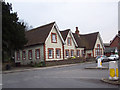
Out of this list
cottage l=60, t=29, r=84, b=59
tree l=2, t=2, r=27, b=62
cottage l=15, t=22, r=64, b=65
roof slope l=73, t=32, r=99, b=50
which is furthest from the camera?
roof slope l=73, t=32, r=99, b=50

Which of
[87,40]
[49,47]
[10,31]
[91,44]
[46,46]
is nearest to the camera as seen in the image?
[10,31]

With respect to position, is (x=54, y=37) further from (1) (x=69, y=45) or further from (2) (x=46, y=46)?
(1) (x=69, y=45)

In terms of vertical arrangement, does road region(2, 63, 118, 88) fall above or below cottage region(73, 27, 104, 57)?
below

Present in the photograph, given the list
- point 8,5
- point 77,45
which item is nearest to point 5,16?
point 8,5

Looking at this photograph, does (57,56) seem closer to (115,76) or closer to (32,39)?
(32,39)

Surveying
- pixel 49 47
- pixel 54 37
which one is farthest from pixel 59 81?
pixel 54 37

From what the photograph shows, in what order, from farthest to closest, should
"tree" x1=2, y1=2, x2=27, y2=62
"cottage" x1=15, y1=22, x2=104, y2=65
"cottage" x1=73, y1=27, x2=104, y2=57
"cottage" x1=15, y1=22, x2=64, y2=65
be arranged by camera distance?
1. "cottage" x1=73, y1=27, x2=104, y2=57
2. "cottage" x1=15, y1=22, x2=104, y2=65
3. "cottage" x1=15, y1=22, x2=64, y2=65
4. "tree" x1=2, y1=2, x2=27, y2=62

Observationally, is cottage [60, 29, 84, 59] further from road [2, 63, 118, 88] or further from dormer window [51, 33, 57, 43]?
road [2, 63, 118, 88]

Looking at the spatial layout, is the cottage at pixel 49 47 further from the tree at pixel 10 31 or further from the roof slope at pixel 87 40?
the tree at pixel 10 31

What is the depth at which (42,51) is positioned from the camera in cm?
3127

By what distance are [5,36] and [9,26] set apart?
168 centimetres

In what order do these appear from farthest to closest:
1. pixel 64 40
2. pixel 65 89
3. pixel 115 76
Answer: pixel 64 40 → pixel 115 76 → pixel 65 89

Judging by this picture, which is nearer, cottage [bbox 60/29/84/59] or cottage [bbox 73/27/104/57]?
cottage [bbox 60/29/84/59]

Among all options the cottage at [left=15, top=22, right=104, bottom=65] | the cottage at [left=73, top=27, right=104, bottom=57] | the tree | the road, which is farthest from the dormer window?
the road
